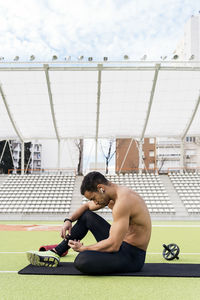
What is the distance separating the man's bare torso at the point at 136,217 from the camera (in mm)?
2873

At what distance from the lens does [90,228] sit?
3461 mm

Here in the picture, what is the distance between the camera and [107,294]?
2520 mm

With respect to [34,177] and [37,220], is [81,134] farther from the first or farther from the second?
[37,220]

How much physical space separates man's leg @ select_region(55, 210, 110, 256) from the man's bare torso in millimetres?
323

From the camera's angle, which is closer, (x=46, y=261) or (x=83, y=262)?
(x=83, y=262)

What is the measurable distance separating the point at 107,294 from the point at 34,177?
1730 cm

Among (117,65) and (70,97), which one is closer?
(117,65)

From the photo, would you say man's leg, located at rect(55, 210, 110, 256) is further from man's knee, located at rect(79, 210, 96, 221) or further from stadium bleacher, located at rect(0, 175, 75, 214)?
stadium bleacher, located at rect(0, 175, 75, 214)

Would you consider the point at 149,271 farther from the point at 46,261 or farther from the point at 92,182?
the point at 92,182

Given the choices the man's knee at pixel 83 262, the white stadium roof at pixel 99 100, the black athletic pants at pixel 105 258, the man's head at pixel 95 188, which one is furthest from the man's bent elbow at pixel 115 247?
the white stadium roof at pixel 99 100

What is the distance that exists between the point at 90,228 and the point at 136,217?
675 millimetres

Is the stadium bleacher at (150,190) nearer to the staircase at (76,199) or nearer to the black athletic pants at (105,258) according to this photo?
the staircase at (76,199)

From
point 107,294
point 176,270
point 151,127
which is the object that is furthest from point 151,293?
point 151,127

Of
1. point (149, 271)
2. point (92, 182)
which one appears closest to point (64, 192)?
point (149, 271)
